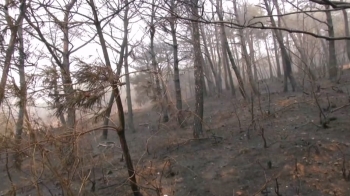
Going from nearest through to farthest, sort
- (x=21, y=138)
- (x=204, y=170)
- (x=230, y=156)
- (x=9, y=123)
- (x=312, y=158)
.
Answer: (x=21, y=138) < (x=9, y=123) < (x=312, y=158) < (x=204, y=170) < (x=230, y=156)

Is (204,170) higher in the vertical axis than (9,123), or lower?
lower

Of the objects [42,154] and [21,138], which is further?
[21,138]

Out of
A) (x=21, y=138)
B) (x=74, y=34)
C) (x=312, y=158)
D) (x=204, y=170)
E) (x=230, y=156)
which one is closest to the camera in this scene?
(x=21, y=138)

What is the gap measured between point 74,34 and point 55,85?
9.16m

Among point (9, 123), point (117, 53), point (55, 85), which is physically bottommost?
point (9, 123)

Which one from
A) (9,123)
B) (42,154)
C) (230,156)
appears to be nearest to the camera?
(42,154)

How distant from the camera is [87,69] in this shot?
4.23 metres

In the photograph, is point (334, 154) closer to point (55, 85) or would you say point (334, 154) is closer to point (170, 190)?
point (170, 190)

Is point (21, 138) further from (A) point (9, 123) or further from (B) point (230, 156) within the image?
(B) point (230, 156)

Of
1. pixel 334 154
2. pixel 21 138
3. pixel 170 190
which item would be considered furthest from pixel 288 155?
pixel 21 138

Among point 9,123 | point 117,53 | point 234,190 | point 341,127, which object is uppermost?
point 117,53

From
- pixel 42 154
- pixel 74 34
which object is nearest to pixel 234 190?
pixel 42 154

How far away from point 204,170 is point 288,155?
1.81 meters

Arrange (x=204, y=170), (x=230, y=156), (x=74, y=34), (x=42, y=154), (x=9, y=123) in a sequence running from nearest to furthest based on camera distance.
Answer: (x=42, y=154) → (x=9, y=123) → (x=204, y=170) → (x=230, y=156) → (x=74, y=34)
